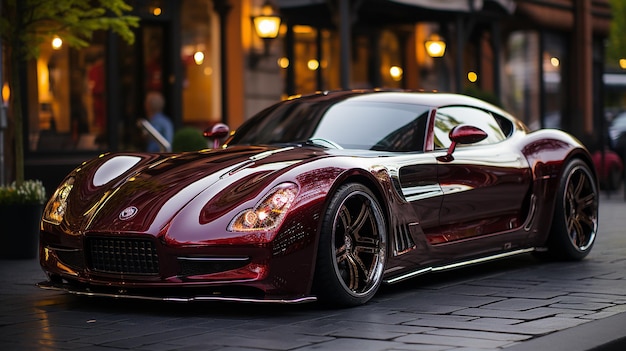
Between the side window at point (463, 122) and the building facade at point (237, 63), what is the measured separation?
17.1 ft

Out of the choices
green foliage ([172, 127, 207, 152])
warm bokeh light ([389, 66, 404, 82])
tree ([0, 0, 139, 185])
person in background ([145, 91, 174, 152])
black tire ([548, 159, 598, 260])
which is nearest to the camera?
black tire ([548, 159, 598, 260])

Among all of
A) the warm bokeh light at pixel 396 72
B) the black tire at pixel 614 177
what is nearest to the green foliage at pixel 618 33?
the warm bokeh light at pixel 396 72

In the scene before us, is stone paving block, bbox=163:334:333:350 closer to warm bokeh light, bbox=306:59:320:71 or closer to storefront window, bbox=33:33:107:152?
storefront window, bbox=33:33:107:152

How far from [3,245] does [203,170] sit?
3382 mm

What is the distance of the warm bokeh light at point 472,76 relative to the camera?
84.8 feet

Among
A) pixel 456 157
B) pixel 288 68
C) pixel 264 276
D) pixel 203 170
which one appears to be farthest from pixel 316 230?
pixel 288 68

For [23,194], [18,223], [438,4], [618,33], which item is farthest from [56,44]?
[618,33]

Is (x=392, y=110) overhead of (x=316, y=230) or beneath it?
overhead

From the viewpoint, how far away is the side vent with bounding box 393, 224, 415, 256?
677cm

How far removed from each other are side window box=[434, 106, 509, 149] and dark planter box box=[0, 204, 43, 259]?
353 cm

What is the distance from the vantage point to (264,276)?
598 centimetres

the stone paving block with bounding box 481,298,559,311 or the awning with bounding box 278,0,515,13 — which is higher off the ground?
the awning with bounding box 278,0,515,13

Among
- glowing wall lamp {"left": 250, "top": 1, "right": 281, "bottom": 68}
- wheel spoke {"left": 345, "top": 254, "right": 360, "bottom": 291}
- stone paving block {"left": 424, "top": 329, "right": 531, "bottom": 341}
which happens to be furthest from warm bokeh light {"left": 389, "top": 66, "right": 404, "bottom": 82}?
stone paving block {"left": 424, "top": 329, "right": 531, "bottom": 341}

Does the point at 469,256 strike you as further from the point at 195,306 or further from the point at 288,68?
the point at 288,68
